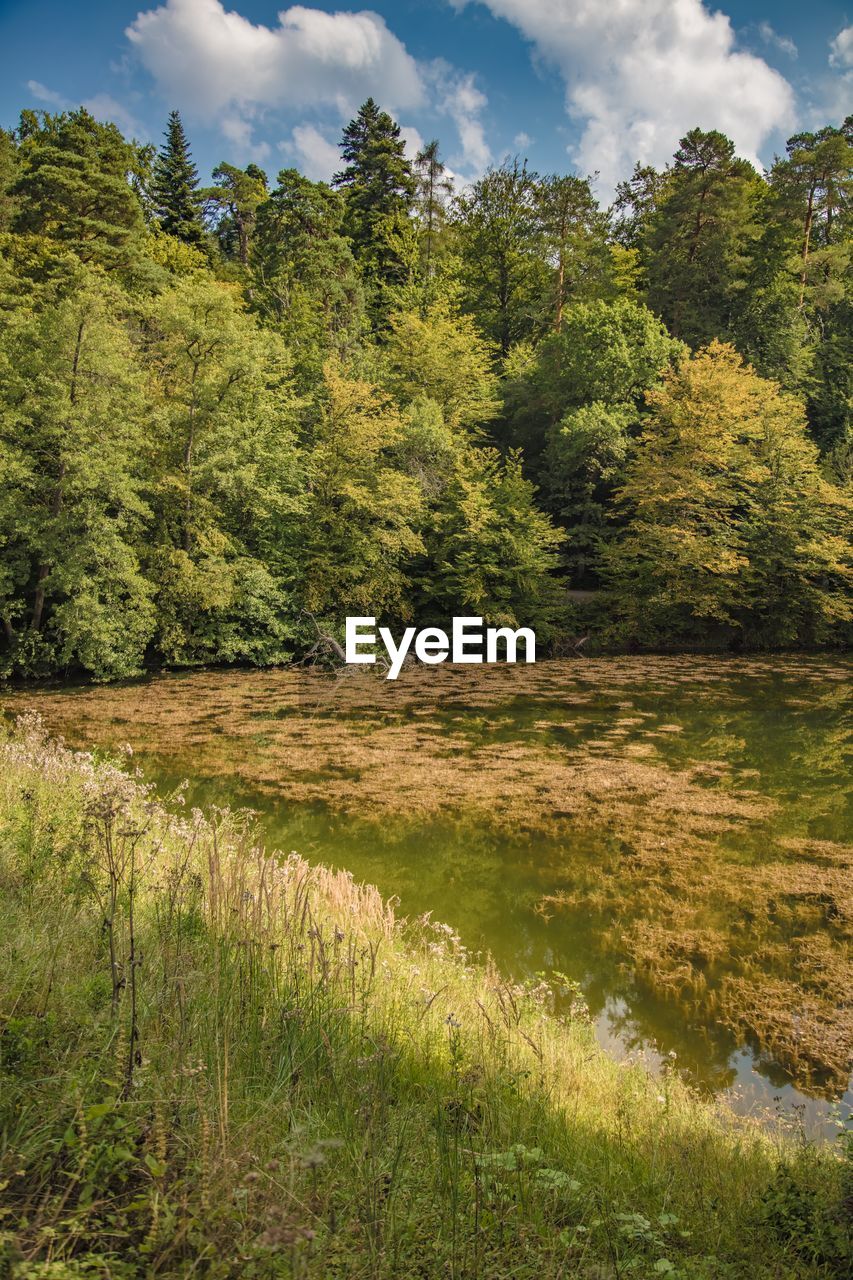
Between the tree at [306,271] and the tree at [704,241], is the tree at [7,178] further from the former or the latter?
the tree at [704,241]

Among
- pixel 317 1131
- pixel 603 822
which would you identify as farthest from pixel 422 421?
pixel 317 1131

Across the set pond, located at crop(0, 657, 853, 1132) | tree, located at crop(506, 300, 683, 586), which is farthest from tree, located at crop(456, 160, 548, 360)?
pond, located at crop(0, 657, 853, 1132)

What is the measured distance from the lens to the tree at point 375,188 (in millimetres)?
34562

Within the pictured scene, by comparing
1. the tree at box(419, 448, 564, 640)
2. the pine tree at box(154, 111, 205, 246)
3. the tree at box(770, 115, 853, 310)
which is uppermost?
the pine tree at box(154, 111, 205, 246)

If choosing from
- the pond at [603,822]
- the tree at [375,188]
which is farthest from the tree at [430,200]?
the pond at [603,822]

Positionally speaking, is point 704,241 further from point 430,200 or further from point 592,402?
point 430,200

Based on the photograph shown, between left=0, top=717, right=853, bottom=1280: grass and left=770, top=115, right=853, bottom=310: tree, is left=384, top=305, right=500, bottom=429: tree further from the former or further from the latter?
left=0, top=717, right=853, bottom=1280: grass

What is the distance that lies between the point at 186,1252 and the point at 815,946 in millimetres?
5574

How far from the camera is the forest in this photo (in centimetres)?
1642

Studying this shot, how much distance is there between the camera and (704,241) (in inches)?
1116

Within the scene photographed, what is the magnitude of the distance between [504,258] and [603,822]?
3190 cm

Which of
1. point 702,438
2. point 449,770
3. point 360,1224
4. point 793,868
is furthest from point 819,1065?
point 702,438

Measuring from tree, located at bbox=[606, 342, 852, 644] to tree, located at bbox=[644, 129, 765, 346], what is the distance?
Result: 6698mm

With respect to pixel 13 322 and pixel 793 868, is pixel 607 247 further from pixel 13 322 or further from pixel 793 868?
pixel 793 868
